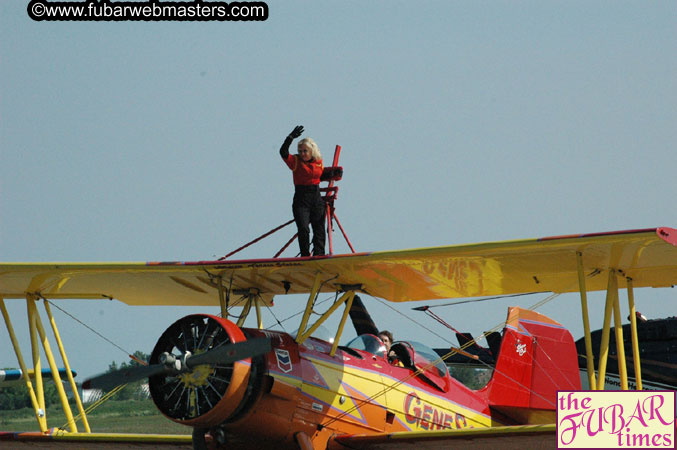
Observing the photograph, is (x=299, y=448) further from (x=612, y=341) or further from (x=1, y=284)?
(x=612, y=341)

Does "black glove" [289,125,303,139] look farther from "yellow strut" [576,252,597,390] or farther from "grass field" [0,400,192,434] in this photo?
"grass field" [0,400,192,434]

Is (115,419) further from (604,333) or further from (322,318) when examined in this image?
(604,333)

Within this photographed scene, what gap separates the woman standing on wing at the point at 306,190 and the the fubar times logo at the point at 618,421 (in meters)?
3.42

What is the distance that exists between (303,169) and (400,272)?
1641mm

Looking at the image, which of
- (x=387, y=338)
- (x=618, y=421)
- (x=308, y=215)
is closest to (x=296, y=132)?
(x=308, y=215)

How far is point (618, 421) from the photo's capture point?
9.00 metres

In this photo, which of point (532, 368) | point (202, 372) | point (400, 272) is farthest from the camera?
point (532, 368)

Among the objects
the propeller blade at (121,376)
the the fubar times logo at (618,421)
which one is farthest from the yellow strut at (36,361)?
the the fubar times logo at (618,421)

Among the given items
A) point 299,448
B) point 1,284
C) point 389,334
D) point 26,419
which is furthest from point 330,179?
point 26,419

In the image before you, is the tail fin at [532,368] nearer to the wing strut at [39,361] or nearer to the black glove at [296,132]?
the black glove at [296,132]

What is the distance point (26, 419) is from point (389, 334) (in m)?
20.1

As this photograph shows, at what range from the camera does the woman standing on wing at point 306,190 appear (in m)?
10.7

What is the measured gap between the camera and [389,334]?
1205 cm

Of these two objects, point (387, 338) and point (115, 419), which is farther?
point (115, 419)
